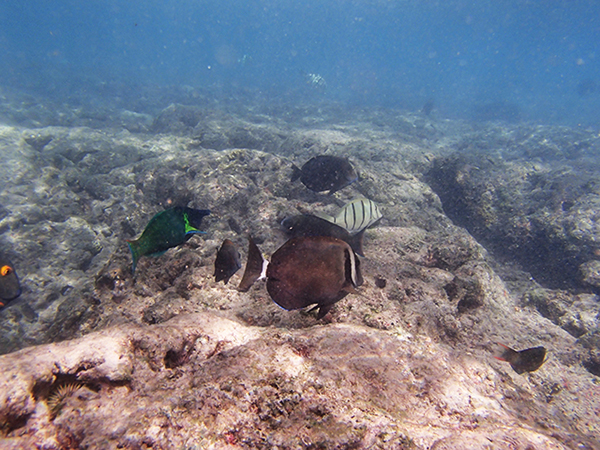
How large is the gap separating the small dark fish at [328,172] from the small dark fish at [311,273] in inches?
108

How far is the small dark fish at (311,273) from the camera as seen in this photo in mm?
1609

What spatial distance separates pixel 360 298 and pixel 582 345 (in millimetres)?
3420

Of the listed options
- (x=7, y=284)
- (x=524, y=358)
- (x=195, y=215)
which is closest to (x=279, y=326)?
(x=195, y=215)

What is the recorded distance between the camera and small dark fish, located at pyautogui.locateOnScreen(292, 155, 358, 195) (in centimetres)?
421

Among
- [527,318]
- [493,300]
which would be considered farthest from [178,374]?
[527,318]

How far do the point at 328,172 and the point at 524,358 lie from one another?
10.2ft

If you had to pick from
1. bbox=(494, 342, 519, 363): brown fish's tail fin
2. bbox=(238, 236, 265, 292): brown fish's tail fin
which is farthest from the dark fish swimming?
bbox=(494, 342, 519, 363): brown fish's tail fin

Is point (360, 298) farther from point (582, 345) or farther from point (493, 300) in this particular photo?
point (582, 345)

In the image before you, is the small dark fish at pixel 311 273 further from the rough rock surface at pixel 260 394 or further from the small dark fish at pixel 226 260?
the small dark fish at pixel 226 260

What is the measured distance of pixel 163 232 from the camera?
8.01ft

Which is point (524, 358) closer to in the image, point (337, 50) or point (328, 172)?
point (328, 172)

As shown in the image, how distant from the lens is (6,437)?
1.16 metres

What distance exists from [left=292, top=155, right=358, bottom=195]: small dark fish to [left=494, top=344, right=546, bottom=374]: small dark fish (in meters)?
2.75

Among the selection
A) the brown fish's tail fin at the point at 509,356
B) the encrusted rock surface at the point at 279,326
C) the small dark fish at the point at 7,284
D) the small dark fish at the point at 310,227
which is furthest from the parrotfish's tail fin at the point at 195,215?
the brown fish's tail fin at the point at 509,356
